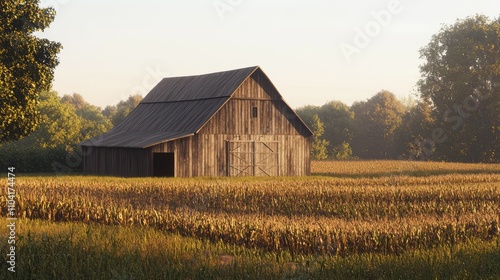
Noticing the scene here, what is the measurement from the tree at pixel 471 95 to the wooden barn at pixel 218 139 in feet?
119

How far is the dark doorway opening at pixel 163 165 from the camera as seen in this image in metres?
50.5

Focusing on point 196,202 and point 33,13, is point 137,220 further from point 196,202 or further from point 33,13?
point 33,13

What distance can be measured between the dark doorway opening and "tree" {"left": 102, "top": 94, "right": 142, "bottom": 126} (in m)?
53.7

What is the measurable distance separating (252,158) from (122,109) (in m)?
88.7

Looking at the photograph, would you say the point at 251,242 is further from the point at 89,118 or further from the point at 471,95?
the point at 89,118

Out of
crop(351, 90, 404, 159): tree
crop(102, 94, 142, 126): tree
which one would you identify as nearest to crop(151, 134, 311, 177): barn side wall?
crop(102, 94, 142, 126): tree

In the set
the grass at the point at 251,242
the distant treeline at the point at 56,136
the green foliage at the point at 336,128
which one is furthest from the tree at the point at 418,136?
the grass at the point at 251,242

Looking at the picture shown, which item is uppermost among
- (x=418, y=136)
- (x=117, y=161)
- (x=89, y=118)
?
(x=89, y=118)

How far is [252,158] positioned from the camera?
50.4 metres

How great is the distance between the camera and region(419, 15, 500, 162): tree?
8269 centimetres

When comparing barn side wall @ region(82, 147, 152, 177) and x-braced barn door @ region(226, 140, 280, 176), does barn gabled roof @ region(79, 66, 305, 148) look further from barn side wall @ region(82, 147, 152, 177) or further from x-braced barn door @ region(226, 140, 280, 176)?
x-braced barn door @ region(226, 140, 280, 176)

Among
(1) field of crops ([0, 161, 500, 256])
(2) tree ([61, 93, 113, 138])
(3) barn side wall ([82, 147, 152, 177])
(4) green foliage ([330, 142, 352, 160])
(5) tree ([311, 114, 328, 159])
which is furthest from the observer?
(4) green foliage ([330, 142, 352, 160])

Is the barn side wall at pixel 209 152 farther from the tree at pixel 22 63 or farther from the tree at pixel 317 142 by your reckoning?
the tree at pixel 317 142

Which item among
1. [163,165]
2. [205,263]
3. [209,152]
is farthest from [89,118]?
→ [205,263]
